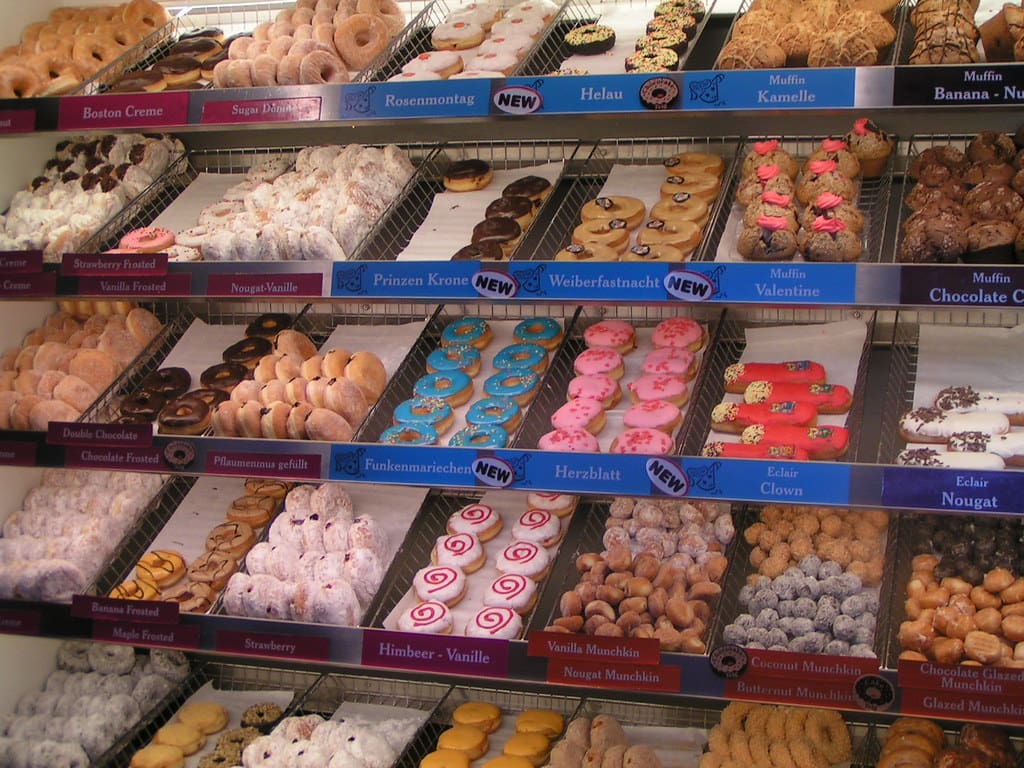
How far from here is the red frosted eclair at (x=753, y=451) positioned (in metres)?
2.56

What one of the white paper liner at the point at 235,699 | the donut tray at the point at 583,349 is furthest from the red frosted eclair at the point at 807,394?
the white paper liner at the point at 235,699

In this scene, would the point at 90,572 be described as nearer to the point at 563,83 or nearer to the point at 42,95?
the point at 42,95

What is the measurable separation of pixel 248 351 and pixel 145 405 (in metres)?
0.29

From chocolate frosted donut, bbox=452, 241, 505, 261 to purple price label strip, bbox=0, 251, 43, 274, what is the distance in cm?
96

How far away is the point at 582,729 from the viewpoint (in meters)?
2.81

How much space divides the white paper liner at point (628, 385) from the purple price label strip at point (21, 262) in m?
1.35

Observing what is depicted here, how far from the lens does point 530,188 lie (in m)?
3.05

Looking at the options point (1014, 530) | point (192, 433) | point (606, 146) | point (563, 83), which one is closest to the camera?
point (563, 83)

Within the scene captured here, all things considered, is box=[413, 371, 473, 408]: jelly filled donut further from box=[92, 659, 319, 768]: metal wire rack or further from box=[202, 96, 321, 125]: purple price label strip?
box=[92, 659, 319, 768]: metal wire rack

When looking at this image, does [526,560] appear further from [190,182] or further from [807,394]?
[190,182]

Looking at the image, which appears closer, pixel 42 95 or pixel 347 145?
pixel 42 95

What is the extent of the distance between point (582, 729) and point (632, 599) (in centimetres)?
37

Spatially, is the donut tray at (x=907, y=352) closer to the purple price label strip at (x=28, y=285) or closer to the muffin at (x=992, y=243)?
the muffin at (x=992, y=243)

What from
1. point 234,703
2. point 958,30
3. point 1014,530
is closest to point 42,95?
point 234,703
